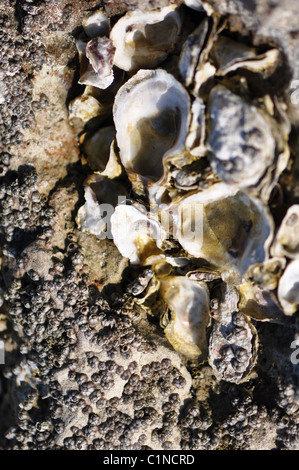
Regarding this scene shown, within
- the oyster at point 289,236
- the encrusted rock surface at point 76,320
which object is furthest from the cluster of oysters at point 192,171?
the encrusted rock surface at point 76,320

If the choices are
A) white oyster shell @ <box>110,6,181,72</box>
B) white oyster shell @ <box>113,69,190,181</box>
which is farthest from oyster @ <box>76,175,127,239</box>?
white oyster shell @ <box>110,6,181,72</box>

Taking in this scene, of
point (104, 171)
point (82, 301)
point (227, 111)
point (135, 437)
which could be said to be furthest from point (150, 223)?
point (135, 437)

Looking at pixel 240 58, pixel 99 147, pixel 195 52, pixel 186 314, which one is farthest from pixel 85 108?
pixel 186 314

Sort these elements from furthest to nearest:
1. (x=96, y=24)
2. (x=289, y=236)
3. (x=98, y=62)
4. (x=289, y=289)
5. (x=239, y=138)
Answer: (x=96, y=24), (x=98, y=62), (x=289, y=289), (x=289, y=236), (x=239, y=138)

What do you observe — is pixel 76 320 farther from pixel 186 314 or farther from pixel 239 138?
pixel 239 138

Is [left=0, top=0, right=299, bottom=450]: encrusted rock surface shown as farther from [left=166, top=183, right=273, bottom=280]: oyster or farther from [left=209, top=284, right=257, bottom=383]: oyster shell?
[left=166, top=183, right=273, bottom=280]: oyster
